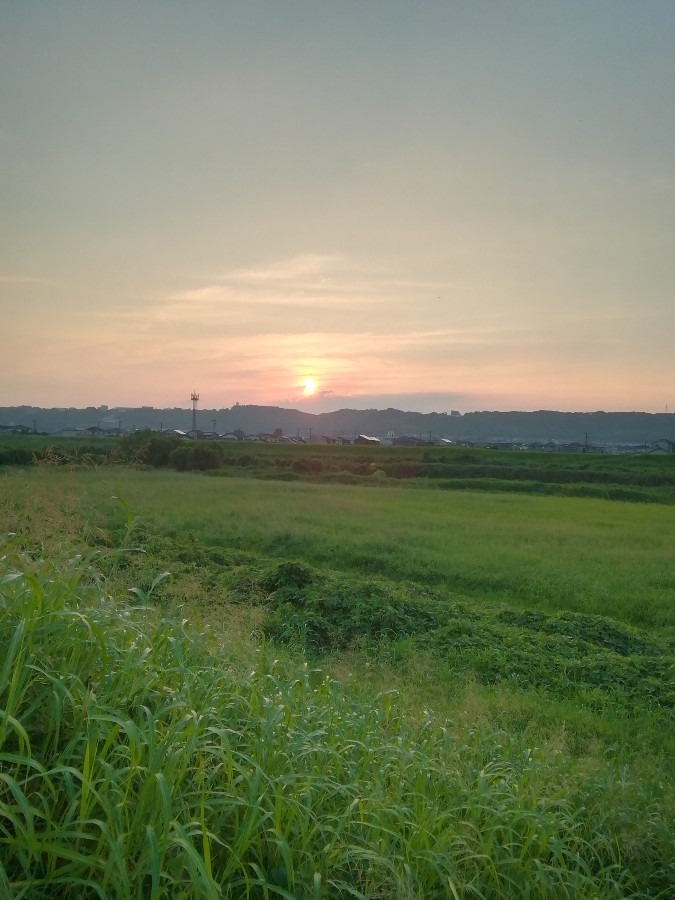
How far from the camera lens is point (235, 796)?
290 centimetres

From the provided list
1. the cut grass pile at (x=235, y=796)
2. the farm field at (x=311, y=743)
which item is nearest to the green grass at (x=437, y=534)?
the farm field at (x=311, y=743)

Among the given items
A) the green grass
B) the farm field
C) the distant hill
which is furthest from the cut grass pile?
the distant hill

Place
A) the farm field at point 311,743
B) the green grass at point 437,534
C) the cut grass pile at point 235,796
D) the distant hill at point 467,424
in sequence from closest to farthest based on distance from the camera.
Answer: the cut grass pile at point 235,796 < the farm field at point 311,743 < the green grass at point 437,534 < the distant hill at point 467,424

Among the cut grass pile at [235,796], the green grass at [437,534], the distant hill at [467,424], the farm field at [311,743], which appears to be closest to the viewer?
the cut grass pile at [235,796]

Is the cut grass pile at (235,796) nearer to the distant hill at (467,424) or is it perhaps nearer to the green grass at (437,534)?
the green grass at (437,534)

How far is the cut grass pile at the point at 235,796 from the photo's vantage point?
2537mm

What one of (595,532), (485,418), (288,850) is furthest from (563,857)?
(485,418)

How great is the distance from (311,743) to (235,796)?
73 cm

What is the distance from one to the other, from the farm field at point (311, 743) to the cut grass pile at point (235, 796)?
13 millimetres

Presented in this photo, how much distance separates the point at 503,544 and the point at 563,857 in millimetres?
11868

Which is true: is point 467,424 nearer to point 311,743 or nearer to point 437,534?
point 437,534

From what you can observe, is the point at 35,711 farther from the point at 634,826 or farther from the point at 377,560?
the point at 377,560

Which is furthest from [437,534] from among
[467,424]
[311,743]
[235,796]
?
[467,424]

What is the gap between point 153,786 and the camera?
8.97 ft
